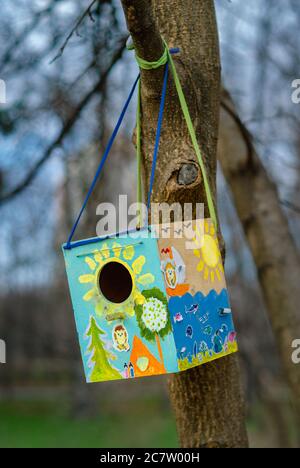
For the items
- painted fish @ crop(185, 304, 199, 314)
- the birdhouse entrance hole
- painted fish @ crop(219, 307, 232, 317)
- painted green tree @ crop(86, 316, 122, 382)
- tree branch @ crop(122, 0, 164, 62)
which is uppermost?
tree branch @ crop(122, 0, 164, 62)

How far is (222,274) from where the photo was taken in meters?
2.29

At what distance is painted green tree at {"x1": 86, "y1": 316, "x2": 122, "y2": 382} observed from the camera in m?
2.10

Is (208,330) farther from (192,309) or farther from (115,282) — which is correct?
(115,282)

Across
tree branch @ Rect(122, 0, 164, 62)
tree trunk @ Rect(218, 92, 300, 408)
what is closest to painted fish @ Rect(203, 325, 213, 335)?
tree branch @ Rect(122, 0, 164, 62)

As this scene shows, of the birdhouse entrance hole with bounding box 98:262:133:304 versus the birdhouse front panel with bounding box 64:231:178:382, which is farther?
the birdhouse entrance hole with bounding box 98:262:133:304

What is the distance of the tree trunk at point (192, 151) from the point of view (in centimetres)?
218

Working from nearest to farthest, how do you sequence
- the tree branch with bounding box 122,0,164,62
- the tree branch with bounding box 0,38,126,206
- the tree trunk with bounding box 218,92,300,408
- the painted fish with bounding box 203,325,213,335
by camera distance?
the tree branch with bounding box 122,0,164,62 → the painted fish with bounding box 203,325,213,335 → the tree branch with bounding box 0,38,126,206 → the tree trunk with bounding box 218,92,300,408

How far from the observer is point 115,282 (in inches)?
90.7

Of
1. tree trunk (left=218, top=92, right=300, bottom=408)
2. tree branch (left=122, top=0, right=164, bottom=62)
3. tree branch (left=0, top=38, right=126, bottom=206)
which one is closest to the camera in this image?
tree branch (left=122, top=0, right=164, bottom=62)

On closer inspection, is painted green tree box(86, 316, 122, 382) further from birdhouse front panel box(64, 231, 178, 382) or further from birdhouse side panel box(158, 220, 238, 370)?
birdhouse side panel box(158, 220, 238, 370)

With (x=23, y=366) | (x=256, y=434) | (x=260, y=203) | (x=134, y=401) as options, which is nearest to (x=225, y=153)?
(x=260, y=203)

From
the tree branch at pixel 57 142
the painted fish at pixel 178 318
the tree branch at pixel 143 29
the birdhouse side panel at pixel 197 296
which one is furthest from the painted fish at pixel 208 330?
the tree branch at pixel 57 142

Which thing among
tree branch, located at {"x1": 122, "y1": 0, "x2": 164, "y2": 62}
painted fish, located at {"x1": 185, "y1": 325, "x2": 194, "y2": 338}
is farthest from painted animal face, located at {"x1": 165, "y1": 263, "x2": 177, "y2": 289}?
tree branch, located at {"x1": 122, "y1": 0, "x2": 164, "y2": 62}

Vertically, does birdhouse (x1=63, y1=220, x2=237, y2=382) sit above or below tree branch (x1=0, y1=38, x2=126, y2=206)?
below
